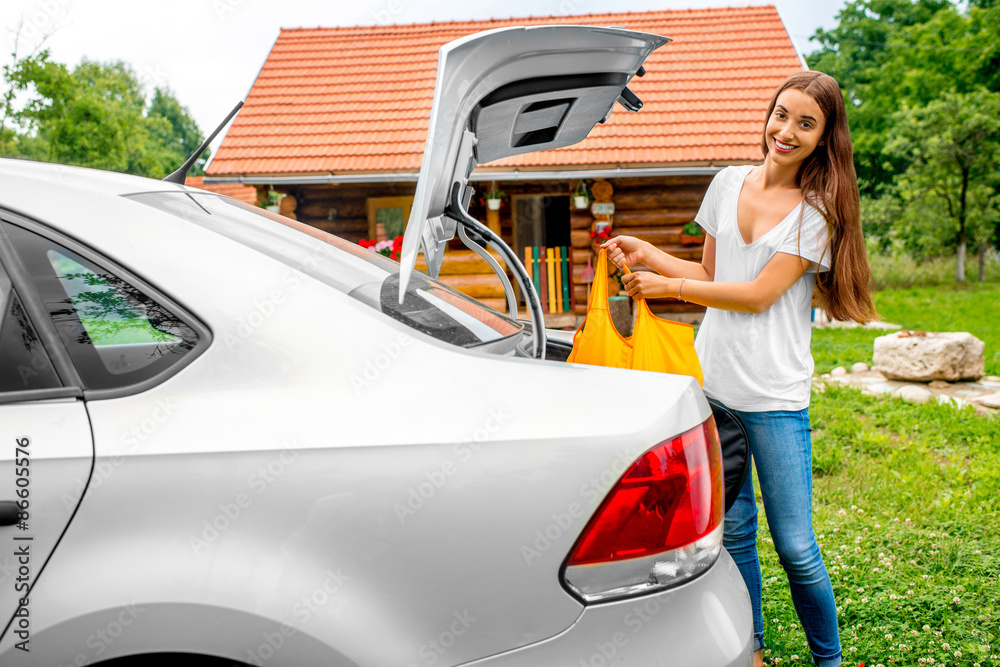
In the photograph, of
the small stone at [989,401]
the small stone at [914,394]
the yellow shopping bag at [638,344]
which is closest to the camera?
the yellow shopping bag at [638,344]

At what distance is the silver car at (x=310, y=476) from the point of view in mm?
1084

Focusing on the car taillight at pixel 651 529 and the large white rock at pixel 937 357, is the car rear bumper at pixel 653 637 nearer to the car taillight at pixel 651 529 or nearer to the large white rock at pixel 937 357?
the car taillight at pixel 651 529

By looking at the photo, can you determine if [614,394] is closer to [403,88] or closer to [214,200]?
[214,200]

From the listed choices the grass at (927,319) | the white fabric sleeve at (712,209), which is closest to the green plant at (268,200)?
the grass at (927,319)

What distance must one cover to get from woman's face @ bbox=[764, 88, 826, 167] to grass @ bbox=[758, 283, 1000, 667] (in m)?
1.71

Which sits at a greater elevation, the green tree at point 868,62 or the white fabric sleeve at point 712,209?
the green tree at point 868,62

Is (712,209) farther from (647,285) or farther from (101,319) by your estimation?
(101,319)

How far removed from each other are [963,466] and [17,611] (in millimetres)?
4872

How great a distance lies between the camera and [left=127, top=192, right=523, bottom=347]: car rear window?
4.42ft

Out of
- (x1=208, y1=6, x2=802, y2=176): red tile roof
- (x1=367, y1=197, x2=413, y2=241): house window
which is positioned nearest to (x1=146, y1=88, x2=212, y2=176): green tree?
(x1=208, y1=6, x2=802, y2=176): red tile roof

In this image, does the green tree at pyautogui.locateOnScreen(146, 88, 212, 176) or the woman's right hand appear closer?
the woman's right hand

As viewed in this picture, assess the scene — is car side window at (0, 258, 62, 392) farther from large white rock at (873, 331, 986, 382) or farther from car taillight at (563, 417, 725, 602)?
large white rock at (873, 331, 986, 382)

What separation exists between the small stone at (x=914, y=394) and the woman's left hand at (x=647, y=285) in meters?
5.04

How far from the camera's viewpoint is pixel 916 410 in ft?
18.1
